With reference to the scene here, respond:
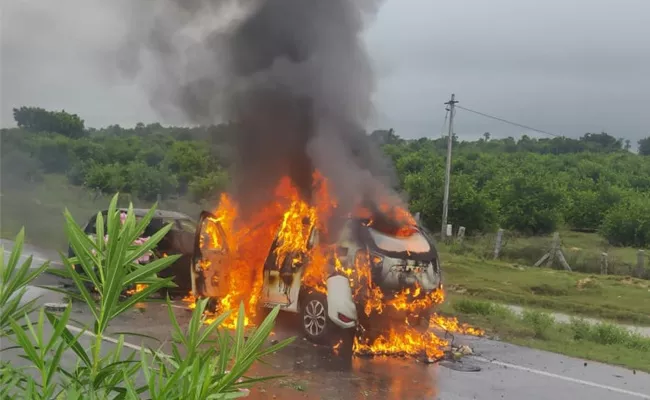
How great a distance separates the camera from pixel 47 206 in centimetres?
2797

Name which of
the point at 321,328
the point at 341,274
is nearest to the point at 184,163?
the point at 321,328

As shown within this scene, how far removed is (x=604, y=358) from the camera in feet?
31.0

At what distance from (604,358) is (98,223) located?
8808 mm

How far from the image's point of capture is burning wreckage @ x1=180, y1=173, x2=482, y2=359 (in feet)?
27.6

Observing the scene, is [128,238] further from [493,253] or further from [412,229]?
[493,253]

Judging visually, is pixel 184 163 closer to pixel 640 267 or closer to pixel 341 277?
pixel 640 267

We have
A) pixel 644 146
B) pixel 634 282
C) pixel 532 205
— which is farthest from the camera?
pixel 644 146

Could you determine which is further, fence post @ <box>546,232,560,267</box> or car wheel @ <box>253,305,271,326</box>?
fence post @ <box>546,232,560,267</box>

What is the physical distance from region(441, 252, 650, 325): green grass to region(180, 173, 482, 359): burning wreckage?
6.27 metres

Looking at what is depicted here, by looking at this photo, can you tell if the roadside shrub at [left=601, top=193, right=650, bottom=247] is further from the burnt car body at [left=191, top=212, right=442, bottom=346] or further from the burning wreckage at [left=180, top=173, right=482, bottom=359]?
the burnt car body at [left=191, top=212, right=442, bottom=346]

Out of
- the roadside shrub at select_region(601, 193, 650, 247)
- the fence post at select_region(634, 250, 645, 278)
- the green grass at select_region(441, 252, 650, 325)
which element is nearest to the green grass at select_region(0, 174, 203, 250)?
the green grass at select_region(441, 252, 650, 325)

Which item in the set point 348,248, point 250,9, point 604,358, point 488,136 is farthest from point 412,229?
point 488,136

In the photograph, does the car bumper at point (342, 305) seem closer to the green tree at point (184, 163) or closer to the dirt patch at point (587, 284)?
the dirt patch at point (587, 284)

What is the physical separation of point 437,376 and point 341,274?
5.66 feet
